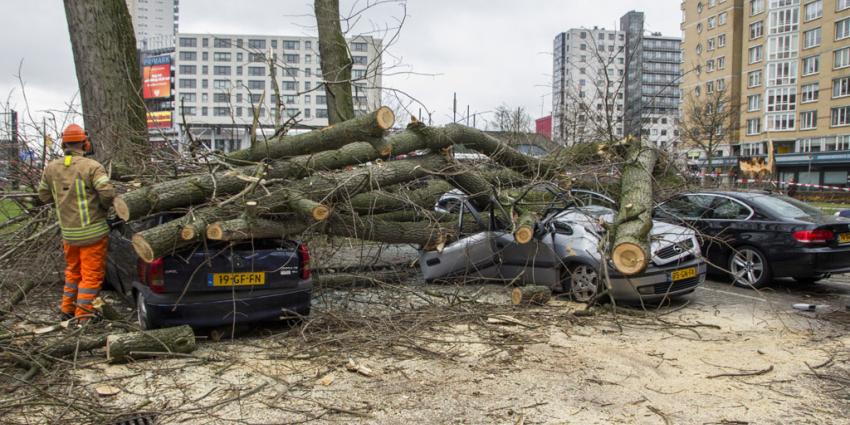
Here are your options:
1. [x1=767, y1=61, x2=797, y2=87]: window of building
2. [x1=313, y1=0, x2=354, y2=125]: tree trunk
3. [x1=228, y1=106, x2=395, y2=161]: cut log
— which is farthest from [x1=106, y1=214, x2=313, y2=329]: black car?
[x1=767, y1=61, x2=797, y2=87]: window of building

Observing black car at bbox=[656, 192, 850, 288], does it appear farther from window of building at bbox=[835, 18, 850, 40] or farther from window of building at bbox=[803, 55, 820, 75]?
window of building at bbox=[803, 55, 820, 75]

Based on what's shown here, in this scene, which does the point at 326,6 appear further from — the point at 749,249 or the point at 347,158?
the point at 749,249

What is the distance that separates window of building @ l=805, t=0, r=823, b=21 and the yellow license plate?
56.6 m

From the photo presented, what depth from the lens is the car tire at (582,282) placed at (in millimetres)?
7336

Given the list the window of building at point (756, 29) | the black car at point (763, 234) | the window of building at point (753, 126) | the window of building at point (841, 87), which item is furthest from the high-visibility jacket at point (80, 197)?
the window of building at point (756, 29)

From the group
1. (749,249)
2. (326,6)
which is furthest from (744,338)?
(326,6)

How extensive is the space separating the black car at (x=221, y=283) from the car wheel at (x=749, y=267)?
604 centimetres

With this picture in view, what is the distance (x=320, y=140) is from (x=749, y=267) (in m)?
6.26

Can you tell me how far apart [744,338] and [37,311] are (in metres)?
7.68

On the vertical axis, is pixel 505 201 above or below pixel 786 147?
below

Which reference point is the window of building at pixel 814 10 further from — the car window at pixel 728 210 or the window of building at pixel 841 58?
the car window at pixel 728 210

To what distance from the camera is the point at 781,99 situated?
55.9 metres

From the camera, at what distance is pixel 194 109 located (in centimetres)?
11256

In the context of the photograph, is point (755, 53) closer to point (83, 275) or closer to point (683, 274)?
point (683, 274)
